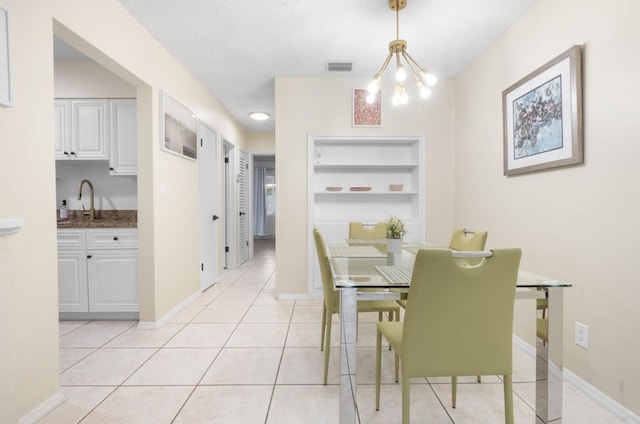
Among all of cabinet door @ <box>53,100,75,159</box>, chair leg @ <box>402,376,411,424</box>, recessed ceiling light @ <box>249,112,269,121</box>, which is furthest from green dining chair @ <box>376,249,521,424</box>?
recessed ceiling light @ <box>249,112,269,121</box>

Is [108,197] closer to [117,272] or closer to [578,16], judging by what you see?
[117,272]

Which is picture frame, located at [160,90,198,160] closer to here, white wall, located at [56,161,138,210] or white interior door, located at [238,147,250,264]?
white wall, located at [56,161,138,210]

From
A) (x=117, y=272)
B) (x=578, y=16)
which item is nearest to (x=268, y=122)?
(x=117, y=272)

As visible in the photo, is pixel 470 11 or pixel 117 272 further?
pixel 117 272

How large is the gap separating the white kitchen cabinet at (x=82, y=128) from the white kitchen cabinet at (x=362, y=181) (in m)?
2.11

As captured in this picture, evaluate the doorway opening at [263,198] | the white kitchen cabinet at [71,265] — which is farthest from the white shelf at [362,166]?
the doorway opening at [263,198]

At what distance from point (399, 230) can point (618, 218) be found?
110 centimetres

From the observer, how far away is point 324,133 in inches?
144

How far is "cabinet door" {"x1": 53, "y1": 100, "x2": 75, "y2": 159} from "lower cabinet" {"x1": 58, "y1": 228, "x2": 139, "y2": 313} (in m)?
0.77

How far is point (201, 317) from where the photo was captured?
3.08 metres

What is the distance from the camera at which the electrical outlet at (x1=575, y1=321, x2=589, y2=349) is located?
1840 millimetres

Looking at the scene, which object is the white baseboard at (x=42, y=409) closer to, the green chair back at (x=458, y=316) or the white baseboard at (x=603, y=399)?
the green chair back at (x=458, y=316)

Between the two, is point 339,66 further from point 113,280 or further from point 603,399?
point 603,399

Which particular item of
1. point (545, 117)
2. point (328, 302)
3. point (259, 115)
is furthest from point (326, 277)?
point (259, 115)
